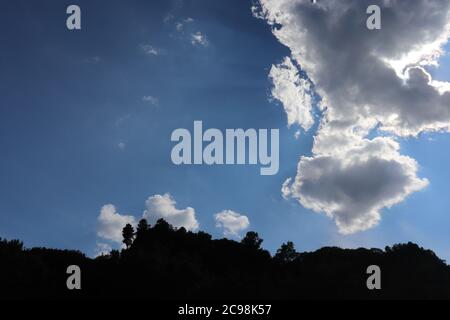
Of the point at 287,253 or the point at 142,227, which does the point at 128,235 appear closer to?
the point at 142,227

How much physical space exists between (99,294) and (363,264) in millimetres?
47150

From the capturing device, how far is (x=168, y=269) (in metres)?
68.9

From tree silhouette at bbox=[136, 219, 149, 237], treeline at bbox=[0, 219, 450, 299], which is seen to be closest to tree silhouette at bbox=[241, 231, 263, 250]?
treeline at bbox=[0, 219, 450, 299]

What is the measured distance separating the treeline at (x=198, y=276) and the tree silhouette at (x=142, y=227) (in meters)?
5.68

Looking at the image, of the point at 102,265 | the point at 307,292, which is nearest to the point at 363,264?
the point at 307,292

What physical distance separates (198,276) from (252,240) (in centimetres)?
3686

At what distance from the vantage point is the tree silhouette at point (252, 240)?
103956mm

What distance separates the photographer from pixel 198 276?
7006cm

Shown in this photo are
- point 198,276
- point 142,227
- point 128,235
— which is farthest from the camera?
point 128,235

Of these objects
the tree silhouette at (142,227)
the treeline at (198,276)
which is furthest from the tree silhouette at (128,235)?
the treeline at (198,276)

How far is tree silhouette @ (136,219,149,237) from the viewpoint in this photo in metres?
102

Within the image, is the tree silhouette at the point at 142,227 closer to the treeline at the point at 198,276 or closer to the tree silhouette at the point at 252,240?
the treeline at the point at 198,276

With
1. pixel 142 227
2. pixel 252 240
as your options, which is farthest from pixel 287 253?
pixel 142 227
